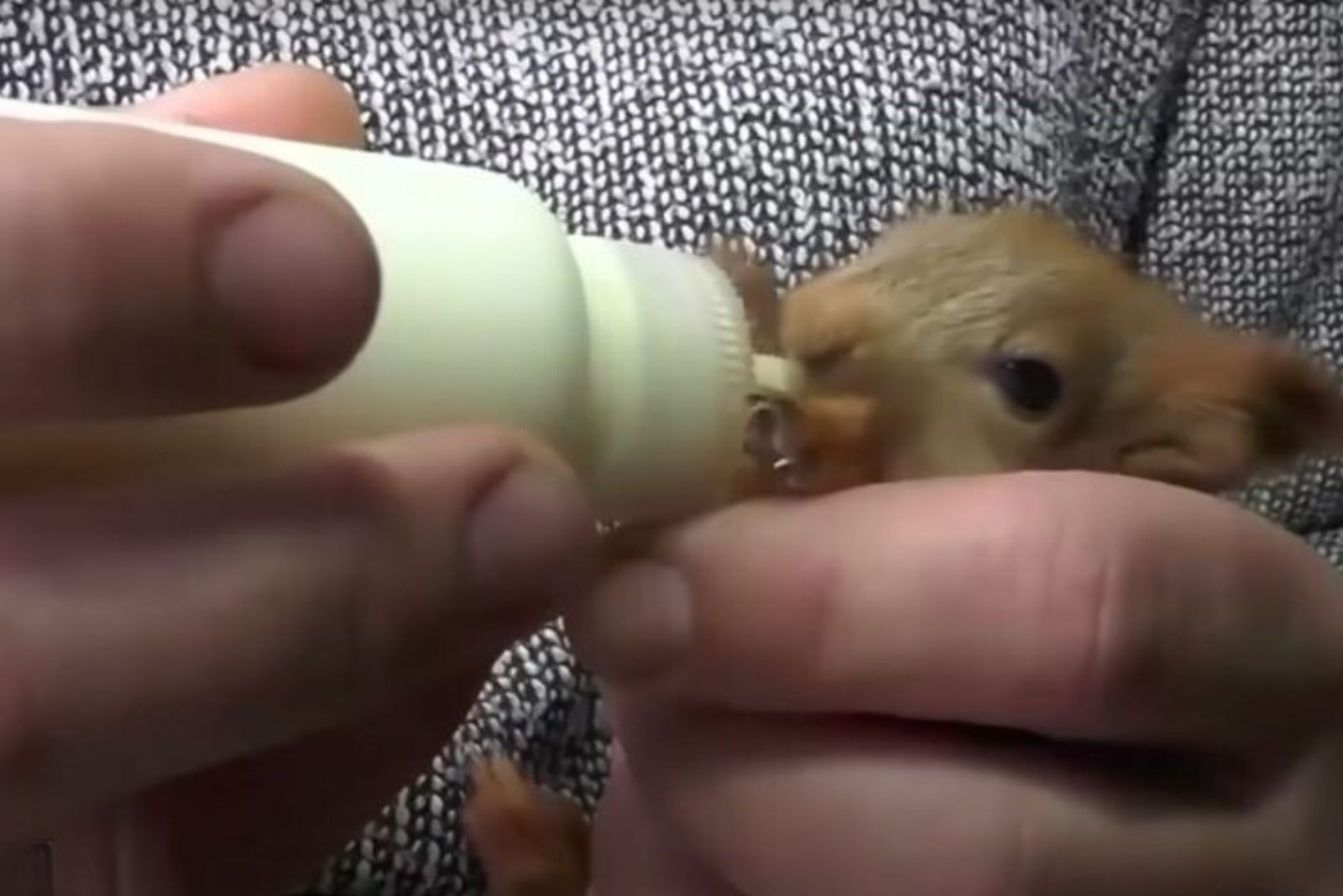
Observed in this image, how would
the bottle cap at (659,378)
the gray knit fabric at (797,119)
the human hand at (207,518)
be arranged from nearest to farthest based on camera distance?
the human hand at (207,518)
the bottle cap at (659,378)
the gray knit fabric at (797,119)

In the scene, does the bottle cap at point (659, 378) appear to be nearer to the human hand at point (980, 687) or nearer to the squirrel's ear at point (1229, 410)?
the human hand at point (980, 687)

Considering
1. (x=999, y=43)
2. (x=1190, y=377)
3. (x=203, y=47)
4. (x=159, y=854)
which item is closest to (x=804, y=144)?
(x=999, y=43)

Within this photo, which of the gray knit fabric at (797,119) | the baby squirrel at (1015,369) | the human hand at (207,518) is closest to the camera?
the human hand at (207,518)

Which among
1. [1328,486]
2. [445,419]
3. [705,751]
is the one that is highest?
[445,419]

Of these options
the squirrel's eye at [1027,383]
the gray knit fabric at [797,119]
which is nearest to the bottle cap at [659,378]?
the squirrel's eye at [1027,383]

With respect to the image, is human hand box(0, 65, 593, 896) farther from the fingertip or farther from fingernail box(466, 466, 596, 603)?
the fingertip

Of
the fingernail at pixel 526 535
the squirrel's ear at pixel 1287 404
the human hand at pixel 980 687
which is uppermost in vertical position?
the fingernail at pixel 526 535

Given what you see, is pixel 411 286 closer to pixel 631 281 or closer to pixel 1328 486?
pixel 631 281
